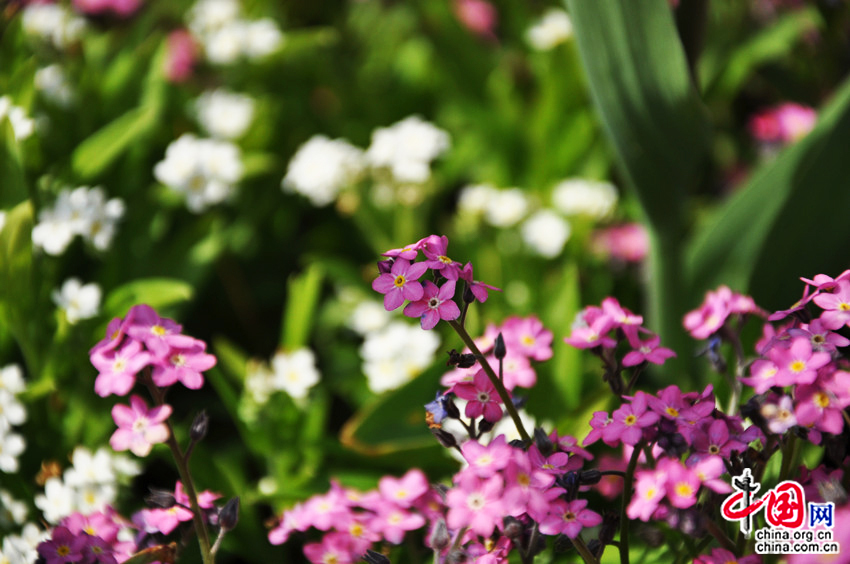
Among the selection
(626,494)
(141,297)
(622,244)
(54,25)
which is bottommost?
(622,244)

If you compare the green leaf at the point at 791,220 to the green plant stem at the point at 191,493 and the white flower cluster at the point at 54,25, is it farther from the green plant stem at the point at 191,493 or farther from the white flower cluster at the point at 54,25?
the white flower cluster at the point at 54,25

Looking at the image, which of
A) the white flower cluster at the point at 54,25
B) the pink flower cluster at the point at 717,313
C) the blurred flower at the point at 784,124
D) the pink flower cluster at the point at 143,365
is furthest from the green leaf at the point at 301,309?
the blurred flower at the point at 784,124

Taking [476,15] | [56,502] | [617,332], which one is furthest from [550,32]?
[56,502]

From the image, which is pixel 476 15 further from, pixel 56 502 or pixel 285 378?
pixel 56 502

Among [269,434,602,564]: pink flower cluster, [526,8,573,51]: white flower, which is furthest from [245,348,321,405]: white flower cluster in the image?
[526,8,573,51]: white flower

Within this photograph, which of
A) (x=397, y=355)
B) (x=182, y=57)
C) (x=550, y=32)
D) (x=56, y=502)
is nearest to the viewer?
(x=56, y=502)

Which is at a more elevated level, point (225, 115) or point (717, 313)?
point (225, 115)

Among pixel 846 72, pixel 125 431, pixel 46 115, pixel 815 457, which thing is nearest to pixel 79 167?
pixel 46 115
